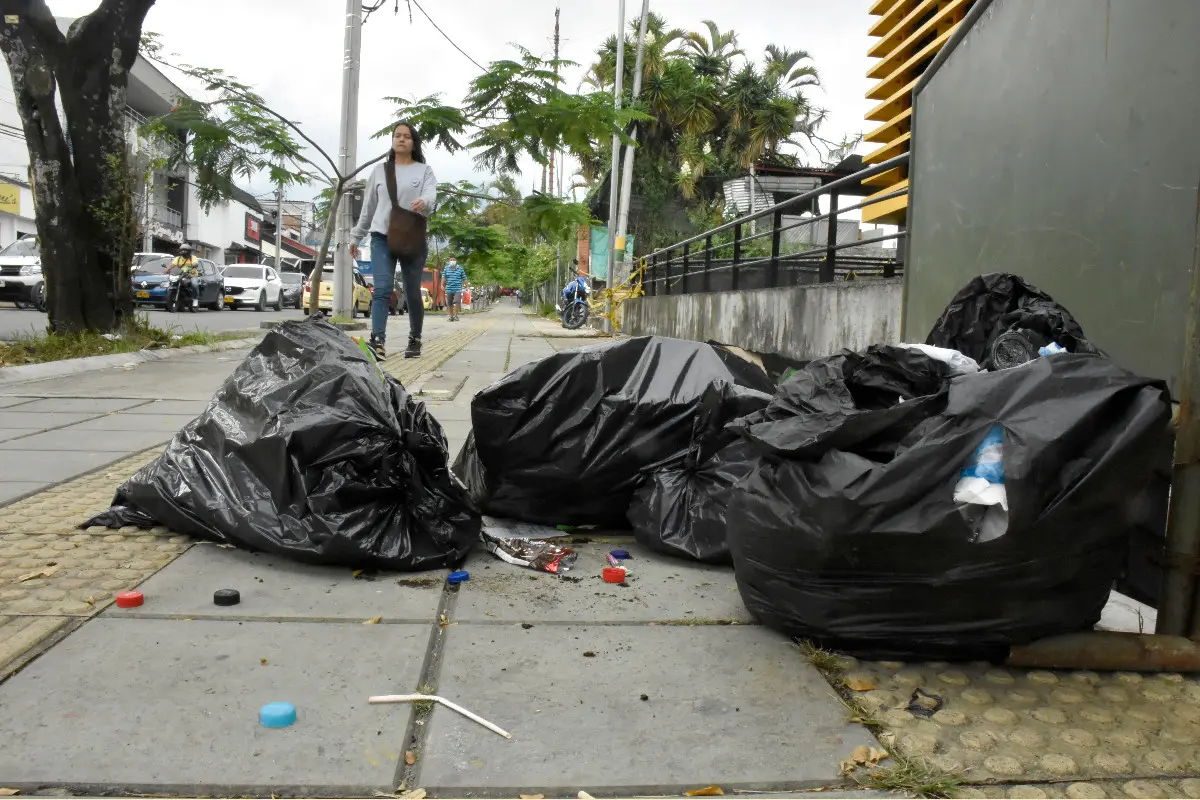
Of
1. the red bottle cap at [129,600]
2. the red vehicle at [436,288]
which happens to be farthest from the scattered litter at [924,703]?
the red vehicle at [436,288]

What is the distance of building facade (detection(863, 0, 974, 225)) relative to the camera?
245 inches

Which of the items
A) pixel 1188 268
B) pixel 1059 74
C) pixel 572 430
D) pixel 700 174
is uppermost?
pixel 700 174

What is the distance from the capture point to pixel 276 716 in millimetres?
1758

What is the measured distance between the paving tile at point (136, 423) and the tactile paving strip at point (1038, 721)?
169 inches

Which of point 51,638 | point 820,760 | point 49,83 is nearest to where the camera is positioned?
point 820,760

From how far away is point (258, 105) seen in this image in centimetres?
953

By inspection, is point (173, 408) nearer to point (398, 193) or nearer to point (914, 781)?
point (398, 193)

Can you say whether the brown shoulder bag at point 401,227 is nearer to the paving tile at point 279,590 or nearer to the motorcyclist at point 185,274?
the paving tile at point 279,590

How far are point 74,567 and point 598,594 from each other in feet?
→ 5.13

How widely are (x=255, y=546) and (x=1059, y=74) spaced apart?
297cm

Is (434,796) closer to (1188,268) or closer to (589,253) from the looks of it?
(1188,268)

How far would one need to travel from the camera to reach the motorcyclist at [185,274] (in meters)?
19.2

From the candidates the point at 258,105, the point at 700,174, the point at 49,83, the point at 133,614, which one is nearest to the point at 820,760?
the point at 133,614

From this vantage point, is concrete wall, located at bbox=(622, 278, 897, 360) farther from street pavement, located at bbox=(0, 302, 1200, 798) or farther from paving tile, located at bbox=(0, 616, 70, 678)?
paving tile, located at bbox=(0, 616, 70, 678)
